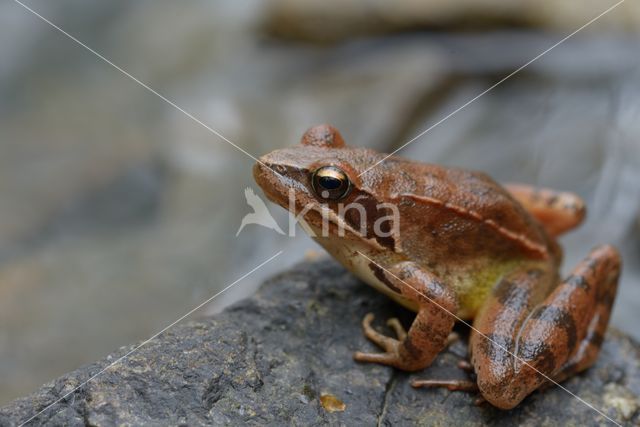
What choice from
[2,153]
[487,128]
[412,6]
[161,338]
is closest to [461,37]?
[412,6]

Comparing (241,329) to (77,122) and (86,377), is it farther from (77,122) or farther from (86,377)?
(77,122)

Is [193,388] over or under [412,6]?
under

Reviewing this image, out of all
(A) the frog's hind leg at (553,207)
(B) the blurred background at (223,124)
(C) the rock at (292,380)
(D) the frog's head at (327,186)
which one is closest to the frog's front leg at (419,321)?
(C) the rock at (292,380)

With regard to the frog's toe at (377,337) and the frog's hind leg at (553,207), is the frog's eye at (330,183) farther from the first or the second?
the frog's hind leg at (553,207)

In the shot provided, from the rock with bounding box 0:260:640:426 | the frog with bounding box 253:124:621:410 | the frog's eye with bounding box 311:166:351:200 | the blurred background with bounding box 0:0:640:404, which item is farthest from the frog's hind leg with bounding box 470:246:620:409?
the blurred background with bounding box 0:0:640:404

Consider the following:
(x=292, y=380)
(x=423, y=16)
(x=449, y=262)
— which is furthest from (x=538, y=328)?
(x=423, y=16)

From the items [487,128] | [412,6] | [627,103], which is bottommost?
[487,128]

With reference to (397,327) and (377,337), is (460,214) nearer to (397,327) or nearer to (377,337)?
(397,327)

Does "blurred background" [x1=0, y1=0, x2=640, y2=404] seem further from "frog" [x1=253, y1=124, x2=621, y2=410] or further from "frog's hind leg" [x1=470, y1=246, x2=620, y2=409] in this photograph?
"frog" [x1=253, y1=124, x2=621, y2=410]
